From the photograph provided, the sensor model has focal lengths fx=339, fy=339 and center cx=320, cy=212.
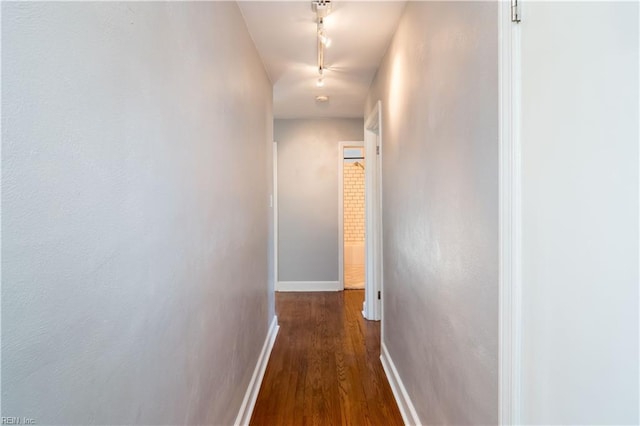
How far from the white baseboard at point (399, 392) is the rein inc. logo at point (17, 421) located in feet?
5.52

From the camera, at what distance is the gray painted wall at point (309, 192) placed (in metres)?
4.76

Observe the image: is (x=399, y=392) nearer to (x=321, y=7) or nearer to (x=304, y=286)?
(x=321, y=7)

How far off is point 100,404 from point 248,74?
200 cm

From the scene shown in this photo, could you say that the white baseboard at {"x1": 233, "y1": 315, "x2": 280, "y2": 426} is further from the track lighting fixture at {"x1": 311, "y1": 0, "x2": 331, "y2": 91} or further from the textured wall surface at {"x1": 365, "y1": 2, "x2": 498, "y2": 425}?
the track lighting fixture at {"x1": 311, "y1": 0, "x2": 331, "y2": 91}

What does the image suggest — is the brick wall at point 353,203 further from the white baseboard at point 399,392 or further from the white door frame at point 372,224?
the white baseboard at point 399,392

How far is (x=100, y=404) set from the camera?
2.27 feet

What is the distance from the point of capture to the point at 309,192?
15.7 ft

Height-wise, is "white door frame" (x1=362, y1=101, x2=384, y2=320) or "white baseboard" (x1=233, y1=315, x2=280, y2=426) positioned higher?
"white door frame" (x1=362, y1=101, x2=384, y2=320)

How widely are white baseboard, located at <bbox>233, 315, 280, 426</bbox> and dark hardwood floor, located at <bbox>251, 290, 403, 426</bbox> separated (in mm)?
45

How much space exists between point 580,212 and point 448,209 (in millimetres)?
654

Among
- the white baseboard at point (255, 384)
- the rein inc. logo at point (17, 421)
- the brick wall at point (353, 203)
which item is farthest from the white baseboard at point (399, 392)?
the brick wall at point (353, 203)

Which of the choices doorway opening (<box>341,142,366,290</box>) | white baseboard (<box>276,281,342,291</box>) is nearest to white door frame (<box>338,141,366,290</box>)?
white baseboard (<box>276,281,342,291</box>)

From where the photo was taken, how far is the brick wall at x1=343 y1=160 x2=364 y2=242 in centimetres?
671

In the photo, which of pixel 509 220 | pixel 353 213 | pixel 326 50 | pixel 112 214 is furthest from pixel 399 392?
pixel 353 213
